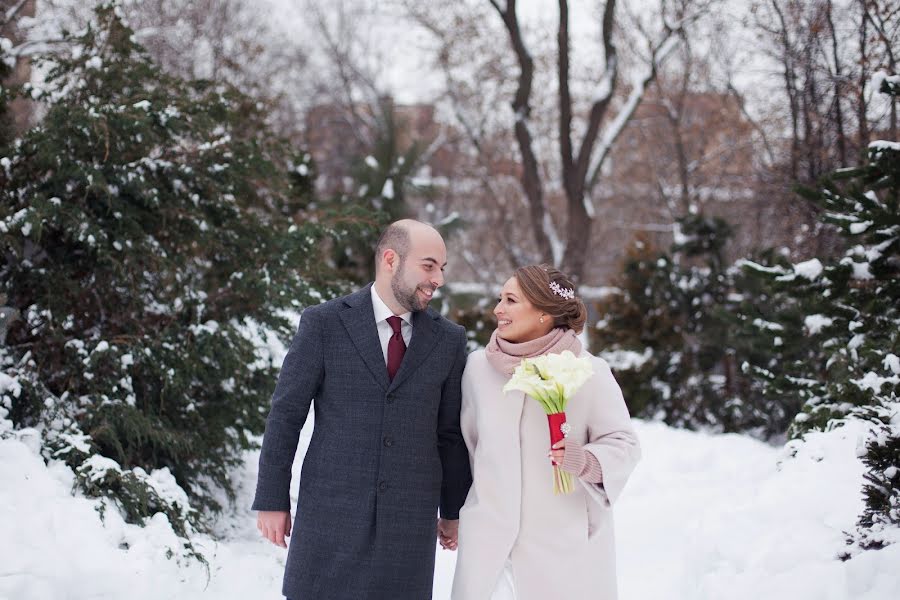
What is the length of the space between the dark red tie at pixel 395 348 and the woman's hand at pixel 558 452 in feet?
2.48

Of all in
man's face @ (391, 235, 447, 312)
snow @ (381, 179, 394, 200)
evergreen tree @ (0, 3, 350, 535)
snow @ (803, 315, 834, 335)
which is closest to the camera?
man's face @ (391, 235, 447, 312)

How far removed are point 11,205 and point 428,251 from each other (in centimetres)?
407

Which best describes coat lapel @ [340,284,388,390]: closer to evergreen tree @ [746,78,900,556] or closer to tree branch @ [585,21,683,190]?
evergreen tree @ [746,78,900,556]

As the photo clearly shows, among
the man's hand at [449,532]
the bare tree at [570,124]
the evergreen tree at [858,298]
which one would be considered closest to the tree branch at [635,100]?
the bare tree at [570,124]

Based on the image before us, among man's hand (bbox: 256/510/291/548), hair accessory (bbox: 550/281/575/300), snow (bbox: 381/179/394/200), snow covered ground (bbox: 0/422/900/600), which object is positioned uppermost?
snow (bbox: 381/179/394/200)

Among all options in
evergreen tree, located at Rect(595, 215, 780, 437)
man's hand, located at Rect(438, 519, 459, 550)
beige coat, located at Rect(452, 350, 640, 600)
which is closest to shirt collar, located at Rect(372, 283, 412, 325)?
beige coat, located at Rect(452, 350, 640, 600)

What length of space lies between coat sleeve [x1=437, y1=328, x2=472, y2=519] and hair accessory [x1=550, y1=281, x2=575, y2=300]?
528 mm

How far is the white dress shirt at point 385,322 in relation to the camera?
3.65 meters

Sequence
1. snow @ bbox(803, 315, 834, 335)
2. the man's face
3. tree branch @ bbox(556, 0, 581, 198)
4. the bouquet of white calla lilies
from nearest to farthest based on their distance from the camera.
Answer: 1. the bouquet of white calla lilies
2. the man's face
3. snow @ bbox(803, 315, 834, 335)
4. tree branch @ bbox(556, 0, 581, 198)

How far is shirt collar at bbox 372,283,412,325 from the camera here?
3664mm

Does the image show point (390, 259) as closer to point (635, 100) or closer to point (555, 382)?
point (555, 382)

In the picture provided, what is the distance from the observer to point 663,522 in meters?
6.84

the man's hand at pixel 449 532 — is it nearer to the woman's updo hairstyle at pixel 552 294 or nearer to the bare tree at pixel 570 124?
the woman's updo hairstyle at pixel 552 294

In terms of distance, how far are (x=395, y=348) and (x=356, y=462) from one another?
508 millimetres
